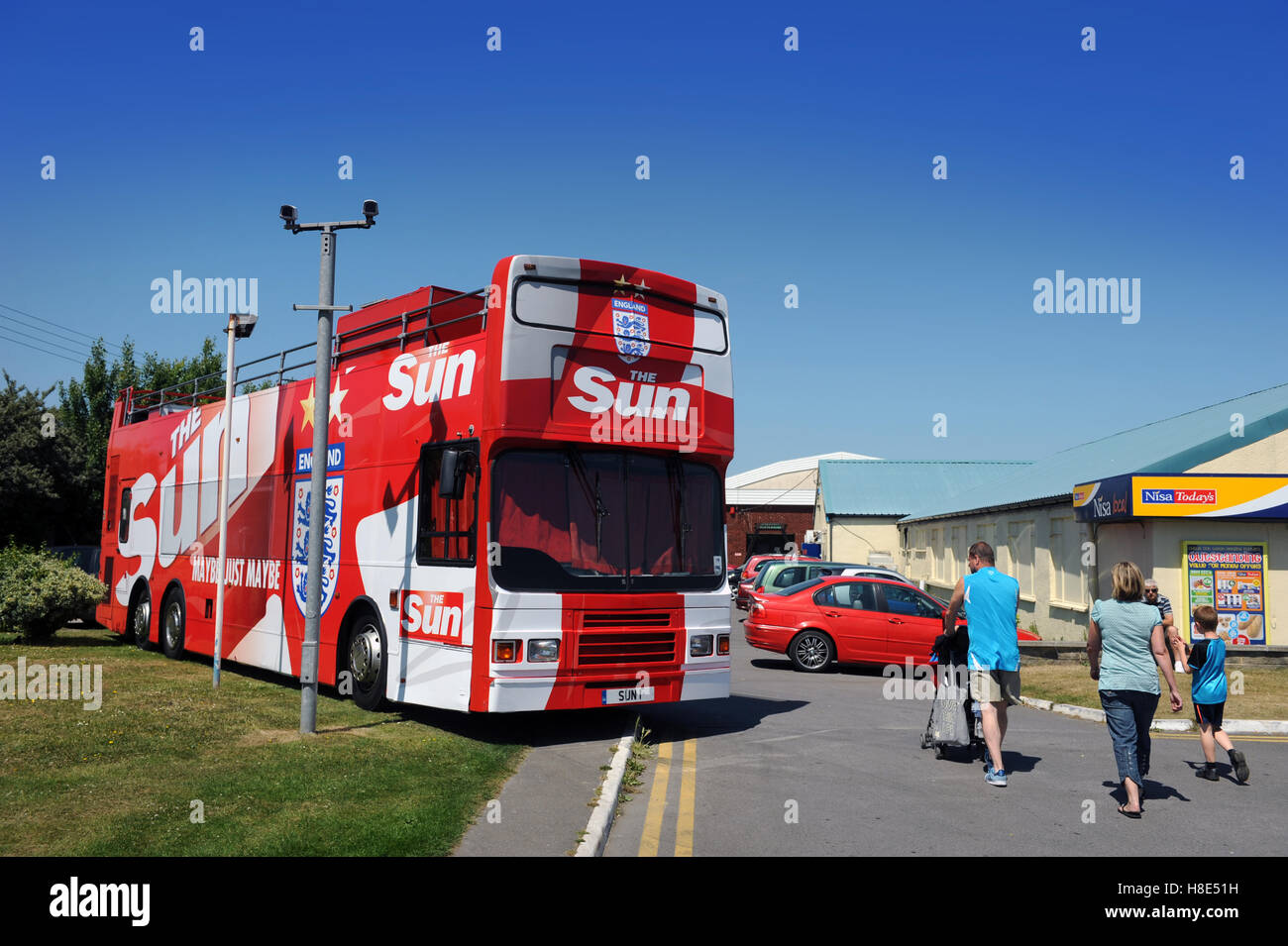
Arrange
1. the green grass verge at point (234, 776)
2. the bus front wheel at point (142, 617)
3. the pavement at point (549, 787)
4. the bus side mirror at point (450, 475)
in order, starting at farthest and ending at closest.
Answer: the bus front wheel at point (142, 617) < the bus side mirror at point (450, 475) < the pavement at point (549, 787) < the green grass verge at point (234, 776)

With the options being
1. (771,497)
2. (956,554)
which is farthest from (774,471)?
(956,554)

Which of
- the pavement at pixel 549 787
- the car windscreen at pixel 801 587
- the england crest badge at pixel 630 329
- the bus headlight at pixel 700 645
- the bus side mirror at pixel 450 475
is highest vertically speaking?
the england crest badge at pixel 630 329

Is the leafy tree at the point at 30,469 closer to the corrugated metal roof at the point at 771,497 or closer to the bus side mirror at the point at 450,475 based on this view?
the bus side mirror at the point at 450,475

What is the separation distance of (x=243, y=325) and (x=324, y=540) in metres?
3.41

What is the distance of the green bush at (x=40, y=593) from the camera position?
1764 centimetres

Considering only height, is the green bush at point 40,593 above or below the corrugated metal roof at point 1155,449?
below

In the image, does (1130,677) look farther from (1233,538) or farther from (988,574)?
(1233,538)

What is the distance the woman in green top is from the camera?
778cm

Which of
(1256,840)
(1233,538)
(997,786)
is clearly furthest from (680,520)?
(1233,538)

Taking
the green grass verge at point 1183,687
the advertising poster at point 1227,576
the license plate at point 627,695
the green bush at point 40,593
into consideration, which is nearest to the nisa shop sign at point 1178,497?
the advertising poster at point 1227,576

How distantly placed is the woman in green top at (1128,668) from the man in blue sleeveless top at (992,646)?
80cm

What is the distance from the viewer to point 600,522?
32.2 ft

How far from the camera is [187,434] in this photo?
16.6 meters

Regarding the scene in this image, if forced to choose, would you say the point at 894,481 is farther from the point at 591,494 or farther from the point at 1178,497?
the point at 591,494
